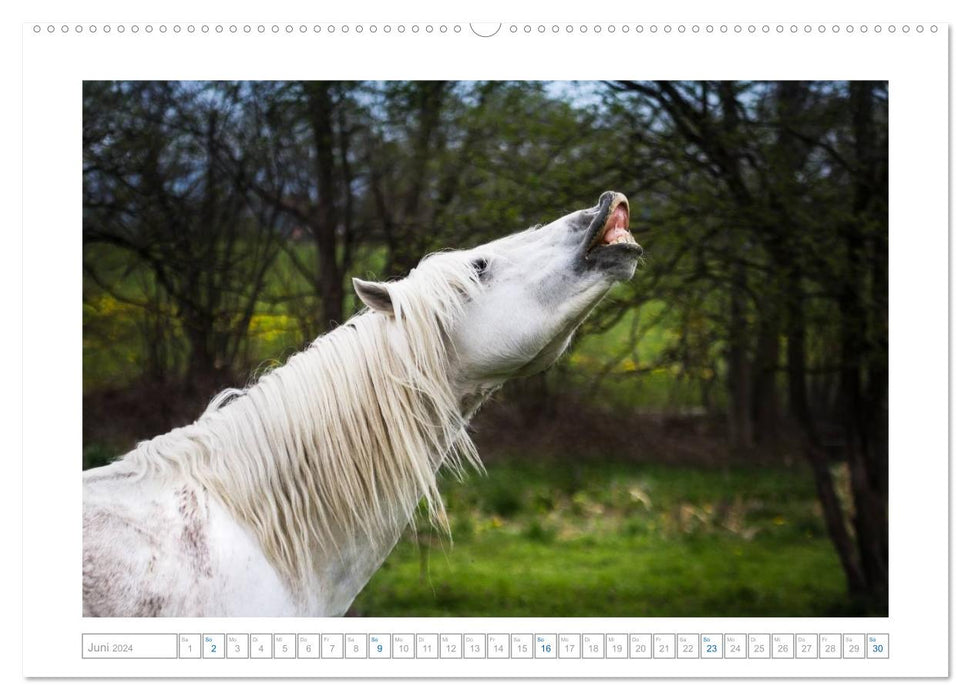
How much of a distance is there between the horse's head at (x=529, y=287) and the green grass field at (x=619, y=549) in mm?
1975

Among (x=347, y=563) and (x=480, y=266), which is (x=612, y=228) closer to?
(x=480, y=266)

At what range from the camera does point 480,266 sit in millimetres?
1677

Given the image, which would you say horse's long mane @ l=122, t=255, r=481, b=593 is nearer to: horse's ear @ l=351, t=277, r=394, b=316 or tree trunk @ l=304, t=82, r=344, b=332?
horse's ear @ l=351, t=277, r=394, b=316

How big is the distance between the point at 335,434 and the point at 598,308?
1.91 meters

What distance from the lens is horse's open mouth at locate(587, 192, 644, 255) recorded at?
160cm

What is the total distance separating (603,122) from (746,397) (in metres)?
1.48

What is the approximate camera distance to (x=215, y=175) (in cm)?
319

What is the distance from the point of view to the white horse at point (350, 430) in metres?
1.55

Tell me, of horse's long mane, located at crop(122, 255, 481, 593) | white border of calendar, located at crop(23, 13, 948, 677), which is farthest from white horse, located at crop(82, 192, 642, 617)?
white border of calendar, located at crop(23, 13, 948, 677)

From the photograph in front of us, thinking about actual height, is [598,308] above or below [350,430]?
above
